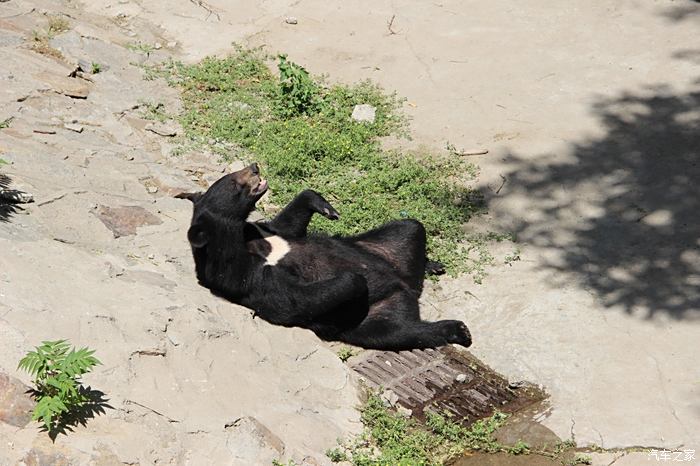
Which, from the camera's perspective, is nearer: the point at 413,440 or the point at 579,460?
the point at 579,460

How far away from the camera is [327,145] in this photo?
9094 mm

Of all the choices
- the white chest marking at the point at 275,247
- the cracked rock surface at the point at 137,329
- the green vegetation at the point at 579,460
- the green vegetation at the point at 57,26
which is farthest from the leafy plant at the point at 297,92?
the green vegetation at the point at 579,460

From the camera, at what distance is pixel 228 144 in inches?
372

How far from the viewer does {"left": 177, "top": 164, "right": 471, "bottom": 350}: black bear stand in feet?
23.0

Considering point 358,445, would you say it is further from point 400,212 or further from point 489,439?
point 400,212

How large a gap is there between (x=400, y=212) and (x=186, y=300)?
2.29 metres

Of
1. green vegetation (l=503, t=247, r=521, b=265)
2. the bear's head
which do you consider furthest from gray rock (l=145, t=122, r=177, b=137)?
green vegetation (l=503, t=247, r=521, b=265)

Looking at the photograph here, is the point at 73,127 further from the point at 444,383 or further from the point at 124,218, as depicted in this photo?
the point at 444,383

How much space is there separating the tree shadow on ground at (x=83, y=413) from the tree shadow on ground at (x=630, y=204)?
3531 millimetres

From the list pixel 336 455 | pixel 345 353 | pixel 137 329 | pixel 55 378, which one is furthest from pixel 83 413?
pixel 345 353

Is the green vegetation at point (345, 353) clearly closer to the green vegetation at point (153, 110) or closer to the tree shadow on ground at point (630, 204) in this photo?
the tree shadow on ground at point (630, 204)

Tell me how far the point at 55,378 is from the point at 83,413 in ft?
1.01

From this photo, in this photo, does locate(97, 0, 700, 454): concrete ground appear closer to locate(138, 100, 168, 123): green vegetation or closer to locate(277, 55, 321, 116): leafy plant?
locate(277, 55, 321, 116): leafy plant

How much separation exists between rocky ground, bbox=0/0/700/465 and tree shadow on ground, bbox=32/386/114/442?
0.14 feet
